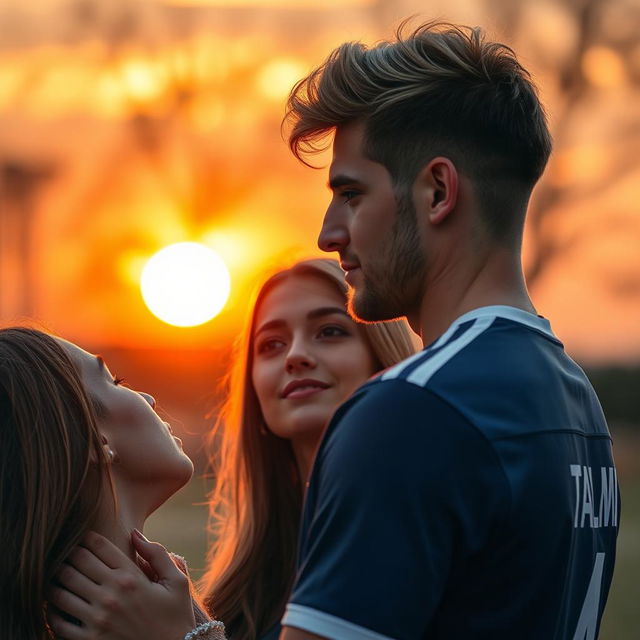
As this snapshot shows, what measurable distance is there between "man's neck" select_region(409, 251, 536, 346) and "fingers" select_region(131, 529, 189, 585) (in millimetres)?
923

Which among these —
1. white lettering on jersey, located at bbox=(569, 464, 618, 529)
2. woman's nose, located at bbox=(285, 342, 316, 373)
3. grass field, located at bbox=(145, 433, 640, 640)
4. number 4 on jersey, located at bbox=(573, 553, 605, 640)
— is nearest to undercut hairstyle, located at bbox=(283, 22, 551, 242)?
white lettering on jersey, located at bbox=(569, 464, 618, 529)

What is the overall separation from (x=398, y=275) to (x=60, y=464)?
38.1 inches


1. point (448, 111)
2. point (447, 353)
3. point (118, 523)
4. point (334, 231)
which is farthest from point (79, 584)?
point (448, 111)

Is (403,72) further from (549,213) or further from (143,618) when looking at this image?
(549,213)

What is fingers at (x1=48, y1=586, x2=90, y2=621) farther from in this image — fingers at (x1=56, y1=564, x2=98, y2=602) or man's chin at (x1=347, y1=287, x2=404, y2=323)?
man's chin at (x1=347, y1=287, x2=404, y2=323)

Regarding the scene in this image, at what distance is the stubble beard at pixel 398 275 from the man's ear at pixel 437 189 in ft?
0.10

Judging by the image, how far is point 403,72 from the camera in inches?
96.4

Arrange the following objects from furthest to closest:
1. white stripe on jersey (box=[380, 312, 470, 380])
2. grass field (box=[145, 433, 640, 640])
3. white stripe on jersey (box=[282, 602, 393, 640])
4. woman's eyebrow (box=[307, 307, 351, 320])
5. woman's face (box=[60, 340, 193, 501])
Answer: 1. grass field (box=[145, 433, 640, 640])
2. woman's eyebrow (box=[307, 307, 351, 320])
3. woman's face (box=[60, 340, 193, 501])
4. white stripe on jersey (box=[380, 312, 470, 380])
5. white stripe on jersey (box=[282, 602, 393, 640])

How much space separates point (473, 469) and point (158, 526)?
16533 mm

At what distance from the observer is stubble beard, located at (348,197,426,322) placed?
2338mm

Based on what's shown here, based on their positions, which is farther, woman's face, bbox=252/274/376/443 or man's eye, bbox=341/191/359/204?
woman's face, bbox=252/274/376/443

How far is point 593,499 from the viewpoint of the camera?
7.38 feet

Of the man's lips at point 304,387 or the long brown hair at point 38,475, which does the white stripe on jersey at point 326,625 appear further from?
the man's lips at point 304,387

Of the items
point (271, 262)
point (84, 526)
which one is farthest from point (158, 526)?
point (84, 526)
